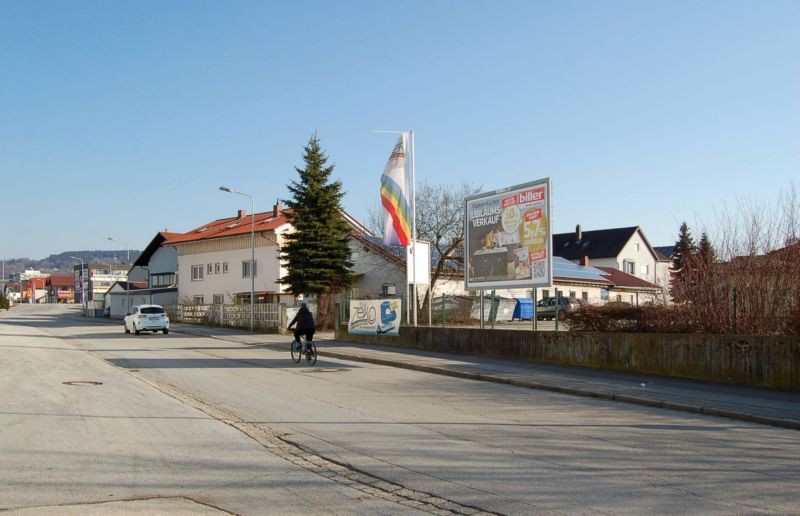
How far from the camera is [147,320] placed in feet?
137

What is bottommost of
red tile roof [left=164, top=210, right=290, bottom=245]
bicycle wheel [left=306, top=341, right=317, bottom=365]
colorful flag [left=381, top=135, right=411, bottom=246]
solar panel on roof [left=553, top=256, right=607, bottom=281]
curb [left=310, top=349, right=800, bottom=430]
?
curb [left=310, top=349, right=800, bottom=430]

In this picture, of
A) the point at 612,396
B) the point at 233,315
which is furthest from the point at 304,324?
the point at 233,315

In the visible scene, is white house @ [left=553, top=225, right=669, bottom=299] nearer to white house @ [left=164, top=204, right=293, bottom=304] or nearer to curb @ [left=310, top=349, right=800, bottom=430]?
white house @ [left=164, top=204, right=293, bottom=304]

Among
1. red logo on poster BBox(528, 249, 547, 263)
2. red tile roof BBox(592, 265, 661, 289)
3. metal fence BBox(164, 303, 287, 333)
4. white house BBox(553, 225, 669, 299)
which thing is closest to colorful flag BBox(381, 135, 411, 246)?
red logo on poster BBox(528, 249, 547, 263)

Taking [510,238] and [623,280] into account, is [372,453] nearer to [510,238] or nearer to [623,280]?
[510,238]

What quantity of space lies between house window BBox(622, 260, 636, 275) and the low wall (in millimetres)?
66367

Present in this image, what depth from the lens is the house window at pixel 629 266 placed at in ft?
287

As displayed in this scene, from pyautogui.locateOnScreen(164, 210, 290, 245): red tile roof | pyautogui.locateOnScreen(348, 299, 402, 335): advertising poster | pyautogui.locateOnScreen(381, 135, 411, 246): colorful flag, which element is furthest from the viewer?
pyautogui.locateOnScreen(164, 210, 290, 245): red tile roof

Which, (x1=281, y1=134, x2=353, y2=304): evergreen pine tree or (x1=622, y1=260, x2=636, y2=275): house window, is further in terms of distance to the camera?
(x1=622, y1=260, x2=636, y2=275): house window

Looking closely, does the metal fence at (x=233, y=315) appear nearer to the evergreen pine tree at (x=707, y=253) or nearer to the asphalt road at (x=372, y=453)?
the asphalt road at (x=372, y=453)

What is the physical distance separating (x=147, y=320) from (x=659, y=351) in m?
31.2

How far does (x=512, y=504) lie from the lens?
643cm

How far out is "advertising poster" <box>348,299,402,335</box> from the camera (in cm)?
2936

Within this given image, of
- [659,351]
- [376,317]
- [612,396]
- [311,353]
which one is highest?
[376,317]
